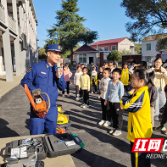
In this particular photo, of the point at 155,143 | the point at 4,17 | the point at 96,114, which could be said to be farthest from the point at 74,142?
the point at 4,17

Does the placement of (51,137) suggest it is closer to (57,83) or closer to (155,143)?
(57,83)

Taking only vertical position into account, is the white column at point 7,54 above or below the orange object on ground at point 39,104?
above

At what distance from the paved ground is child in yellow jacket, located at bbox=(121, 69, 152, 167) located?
791 millimetres

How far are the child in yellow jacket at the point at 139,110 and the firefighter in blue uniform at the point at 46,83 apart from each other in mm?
1215

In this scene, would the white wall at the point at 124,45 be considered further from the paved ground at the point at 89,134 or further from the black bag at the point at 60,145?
the black bag at the point at 60,145

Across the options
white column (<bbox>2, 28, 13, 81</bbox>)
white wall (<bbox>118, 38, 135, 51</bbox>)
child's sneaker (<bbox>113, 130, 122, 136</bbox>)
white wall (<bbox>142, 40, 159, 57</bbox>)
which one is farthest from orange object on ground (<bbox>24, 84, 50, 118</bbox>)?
white wall (<bbox>118, 38, 135, 51</bbox>)

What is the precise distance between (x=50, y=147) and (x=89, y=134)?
103 inches

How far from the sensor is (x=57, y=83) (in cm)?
293

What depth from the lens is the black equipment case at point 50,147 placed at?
1.73m

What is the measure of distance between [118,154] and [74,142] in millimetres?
1795

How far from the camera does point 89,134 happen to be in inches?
169

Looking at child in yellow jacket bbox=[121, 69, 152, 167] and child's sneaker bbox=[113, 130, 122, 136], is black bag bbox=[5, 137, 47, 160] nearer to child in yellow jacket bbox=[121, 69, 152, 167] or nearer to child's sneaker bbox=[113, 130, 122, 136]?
child in yellow jacket bbox=[121, 69, 152, 167]

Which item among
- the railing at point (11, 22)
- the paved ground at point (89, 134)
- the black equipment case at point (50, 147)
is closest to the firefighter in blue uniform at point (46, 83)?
the black equipment case at point (50, 147)

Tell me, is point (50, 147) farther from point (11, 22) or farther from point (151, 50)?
point (151, 50)
